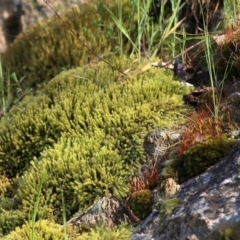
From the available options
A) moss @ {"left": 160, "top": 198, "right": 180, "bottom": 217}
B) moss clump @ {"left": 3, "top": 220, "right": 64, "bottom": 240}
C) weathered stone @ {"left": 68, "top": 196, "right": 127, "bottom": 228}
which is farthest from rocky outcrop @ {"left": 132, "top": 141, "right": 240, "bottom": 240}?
moss clump @ {"left": 3, "top": 220, "right": 64, "bottom": 240}

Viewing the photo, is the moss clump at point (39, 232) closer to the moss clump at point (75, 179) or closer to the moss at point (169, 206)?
the moss clump at point (75, 179)

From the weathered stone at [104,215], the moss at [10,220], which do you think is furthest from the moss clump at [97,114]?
the moss at [10,220]

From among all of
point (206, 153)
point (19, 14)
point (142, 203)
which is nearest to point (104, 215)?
point (142, 203)

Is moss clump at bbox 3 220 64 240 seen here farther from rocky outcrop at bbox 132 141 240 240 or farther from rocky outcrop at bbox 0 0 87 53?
rocky outcrop at bbox 0 0 87 53

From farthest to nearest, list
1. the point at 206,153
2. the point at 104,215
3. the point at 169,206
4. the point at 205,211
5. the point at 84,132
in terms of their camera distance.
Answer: the point at 84,132, the point at 104,215, the point at 206,153, the point at 169,206, the point at 205,211

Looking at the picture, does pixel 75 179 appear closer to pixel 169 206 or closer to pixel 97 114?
pixel 97 114

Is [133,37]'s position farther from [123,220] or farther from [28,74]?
[123,220]

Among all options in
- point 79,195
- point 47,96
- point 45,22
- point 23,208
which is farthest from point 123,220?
point 45,22
